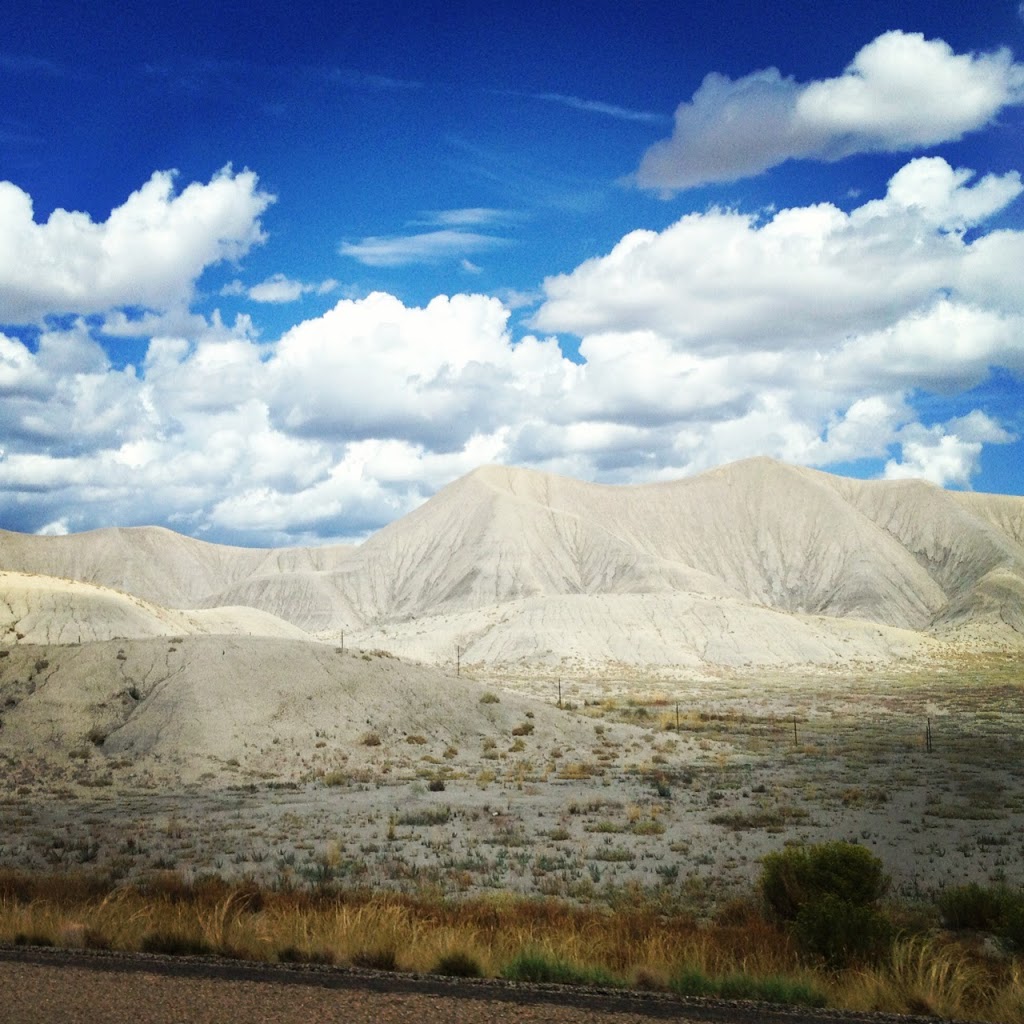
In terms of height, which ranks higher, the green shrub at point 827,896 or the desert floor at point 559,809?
the green shrub at point 827,896

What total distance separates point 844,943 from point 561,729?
27728 millimetres

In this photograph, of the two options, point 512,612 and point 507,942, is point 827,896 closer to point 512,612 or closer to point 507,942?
point 507,942

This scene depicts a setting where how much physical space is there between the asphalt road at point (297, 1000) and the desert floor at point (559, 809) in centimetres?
667

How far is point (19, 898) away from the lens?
11984 mm

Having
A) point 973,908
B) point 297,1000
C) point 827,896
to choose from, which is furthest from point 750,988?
point 973,908

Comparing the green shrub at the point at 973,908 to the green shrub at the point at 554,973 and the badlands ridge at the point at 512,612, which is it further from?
the badlands ridge at the point at 512,612

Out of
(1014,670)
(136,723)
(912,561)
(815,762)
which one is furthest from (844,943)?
(912,561)

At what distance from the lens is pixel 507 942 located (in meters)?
9.52

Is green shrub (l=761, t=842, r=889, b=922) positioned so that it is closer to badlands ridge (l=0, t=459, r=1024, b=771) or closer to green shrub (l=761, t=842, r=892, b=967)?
green shrub (l=761, t=842, r=892, b=967)

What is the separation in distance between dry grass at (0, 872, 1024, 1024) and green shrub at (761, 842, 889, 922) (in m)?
0.55

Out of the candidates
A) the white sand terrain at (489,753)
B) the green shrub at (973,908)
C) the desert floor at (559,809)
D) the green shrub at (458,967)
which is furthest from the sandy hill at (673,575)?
the green shrub at (458,967)

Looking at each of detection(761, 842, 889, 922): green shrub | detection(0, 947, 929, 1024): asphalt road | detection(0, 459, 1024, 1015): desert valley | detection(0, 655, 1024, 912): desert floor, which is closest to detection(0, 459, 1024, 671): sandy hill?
detection(0, 459, 1024, 1015): desert valley

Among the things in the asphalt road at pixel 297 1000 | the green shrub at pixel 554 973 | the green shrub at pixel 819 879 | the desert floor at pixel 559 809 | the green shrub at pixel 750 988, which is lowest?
the desert floor at pixel 559 809

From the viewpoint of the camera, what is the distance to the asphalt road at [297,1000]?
265 inches
